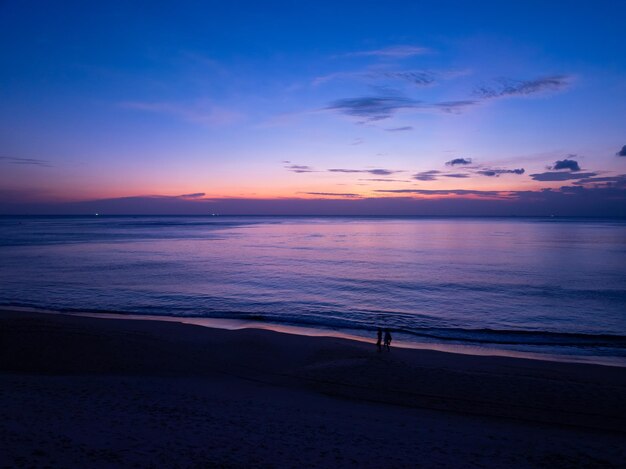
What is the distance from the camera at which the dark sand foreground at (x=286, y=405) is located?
1014 cm

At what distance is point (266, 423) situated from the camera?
39.6 feet

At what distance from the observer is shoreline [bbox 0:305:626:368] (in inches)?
840

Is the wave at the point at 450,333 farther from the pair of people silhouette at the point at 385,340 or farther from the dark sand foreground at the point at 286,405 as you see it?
the dark sand foreground at the point at 286,405

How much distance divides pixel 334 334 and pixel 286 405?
11.7 metres

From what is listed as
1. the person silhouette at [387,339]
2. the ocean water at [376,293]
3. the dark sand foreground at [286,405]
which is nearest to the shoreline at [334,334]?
the ocean water at [376,293]

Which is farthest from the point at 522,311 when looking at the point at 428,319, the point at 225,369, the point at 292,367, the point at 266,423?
the point at 266,423

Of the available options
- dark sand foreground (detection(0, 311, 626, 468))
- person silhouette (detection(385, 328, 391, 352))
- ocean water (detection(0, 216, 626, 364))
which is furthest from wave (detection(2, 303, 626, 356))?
→ dark sand foreground (detection(0, 311, 626, 468))

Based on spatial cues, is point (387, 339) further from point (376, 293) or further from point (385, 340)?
point (376, 293)

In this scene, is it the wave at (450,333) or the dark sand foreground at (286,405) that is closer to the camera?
the dark sand foreground at (286,405)

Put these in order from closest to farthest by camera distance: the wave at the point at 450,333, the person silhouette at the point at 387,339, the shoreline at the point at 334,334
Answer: the person silhouette at the point at 387,339 < the shoreline at the point at 334,334 < the wave at the point at 450,333

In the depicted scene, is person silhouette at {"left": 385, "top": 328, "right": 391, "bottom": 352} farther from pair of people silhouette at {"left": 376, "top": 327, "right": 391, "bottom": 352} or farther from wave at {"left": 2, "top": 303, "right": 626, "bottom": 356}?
wave at {"left": 2, "top": 303, "right": 626, "bottom": 356}

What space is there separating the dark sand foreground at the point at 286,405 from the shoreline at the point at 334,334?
1.68 metres

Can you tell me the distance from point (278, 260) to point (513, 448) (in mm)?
54193

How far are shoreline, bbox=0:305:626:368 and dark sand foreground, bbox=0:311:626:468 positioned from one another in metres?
1.68
